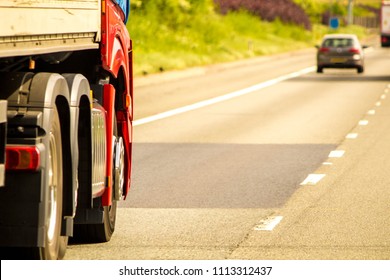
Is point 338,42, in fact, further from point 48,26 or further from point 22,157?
point 22,157

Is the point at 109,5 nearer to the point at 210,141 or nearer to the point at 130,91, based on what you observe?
the point at 130,91

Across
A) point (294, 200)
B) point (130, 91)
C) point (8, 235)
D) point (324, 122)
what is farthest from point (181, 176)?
point (324, 122)

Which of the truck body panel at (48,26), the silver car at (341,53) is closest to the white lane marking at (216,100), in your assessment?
the silver car at (341,53)

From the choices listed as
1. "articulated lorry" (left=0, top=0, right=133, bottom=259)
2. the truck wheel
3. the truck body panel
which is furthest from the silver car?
the truck wheel

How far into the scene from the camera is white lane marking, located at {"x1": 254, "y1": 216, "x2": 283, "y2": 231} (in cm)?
1081

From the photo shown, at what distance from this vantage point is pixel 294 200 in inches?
503

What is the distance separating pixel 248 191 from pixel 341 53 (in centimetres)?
3547

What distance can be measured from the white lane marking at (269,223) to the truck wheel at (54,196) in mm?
2766

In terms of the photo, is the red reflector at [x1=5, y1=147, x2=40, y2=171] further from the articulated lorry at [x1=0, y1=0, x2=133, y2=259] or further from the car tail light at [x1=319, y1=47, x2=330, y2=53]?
the car tail light at [x1=319, y1=47, x2=330, y2=53]

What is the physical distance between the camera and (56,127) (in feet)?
26.4

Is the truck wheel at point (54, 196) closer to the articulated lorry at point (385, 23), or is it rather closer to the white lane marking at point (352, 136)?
the white lane marking at point (352, 136)

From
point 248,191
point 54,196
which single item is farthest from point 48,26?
point 248,191
